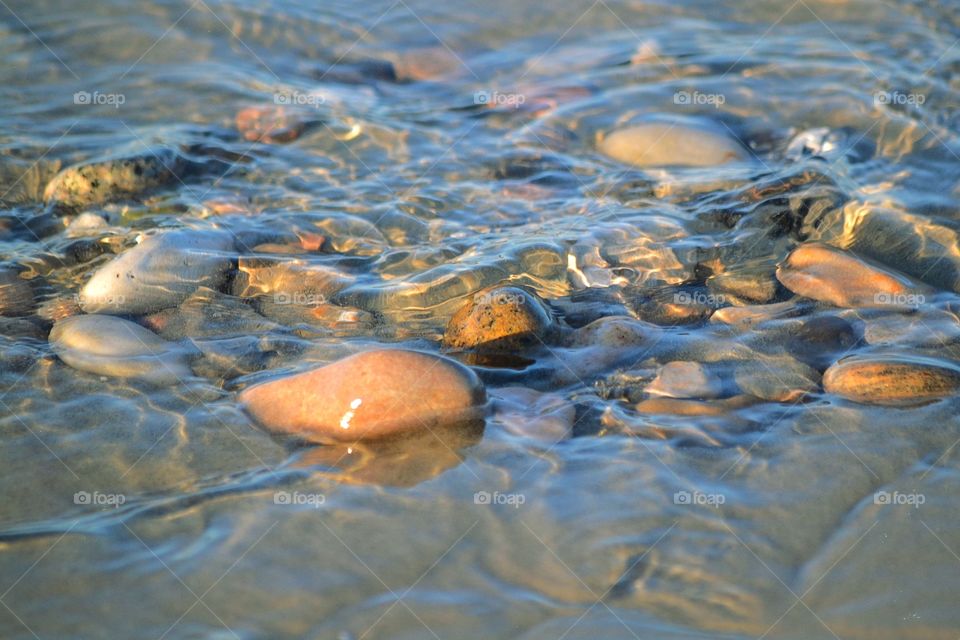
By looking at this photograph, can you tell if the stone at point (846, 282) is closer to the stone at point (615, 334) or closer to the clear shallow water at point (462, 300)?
the clear shallow water at point (462, 300)

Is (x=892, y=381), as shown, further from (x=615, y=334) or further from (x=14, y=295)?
(x=14, y=295)

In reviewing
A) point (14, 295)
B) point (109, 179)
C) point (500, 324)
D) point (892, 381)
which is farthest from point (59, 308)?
point (892, 381)

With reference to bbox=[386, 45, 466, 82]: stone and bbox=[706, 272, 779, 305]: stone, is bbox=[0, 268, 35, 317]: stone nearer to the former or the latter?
bbox=[706, 272, 779, 305]: stone

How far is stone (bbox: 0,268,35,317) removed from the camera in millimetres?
4094

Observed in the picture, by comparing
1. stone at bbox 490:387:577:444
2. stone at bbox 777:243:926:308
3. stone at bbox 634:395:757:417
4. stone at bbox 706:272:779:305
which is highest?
stone at bbox 777:243:926:308

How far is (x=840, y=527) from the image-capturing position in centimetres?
288

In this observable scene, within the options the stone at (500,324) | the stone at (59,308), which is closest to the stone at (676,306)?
the stone at (500,324)

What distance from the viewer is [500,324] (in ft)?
12.5

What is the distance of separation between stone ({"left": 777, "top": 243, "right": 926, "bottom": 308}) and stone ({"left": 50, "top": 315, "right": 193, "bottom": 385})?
271cm

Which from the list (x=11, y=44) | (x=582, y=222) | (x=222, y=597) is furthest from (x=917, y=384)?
(x=11, y=44)

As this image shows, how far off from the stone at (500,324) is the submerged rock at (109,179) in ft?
7.83

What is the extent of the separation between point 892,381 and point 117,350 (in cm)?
301

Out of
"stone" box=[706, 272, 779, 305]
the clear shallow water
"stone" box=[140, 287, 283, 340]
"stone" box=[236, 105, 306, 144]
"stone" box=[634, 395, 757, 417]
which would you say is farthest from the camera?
"stone" box=[236, 105, 306, 144]

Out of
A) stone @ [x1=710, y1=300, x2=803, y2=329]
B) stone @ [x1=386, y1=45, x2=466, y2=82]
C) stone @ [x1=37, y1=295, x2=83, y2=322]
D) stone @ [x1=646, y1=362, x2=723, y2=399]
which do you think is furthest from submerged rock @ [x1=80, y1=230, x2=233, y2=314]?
stone @ [x1=386, y1=45, x2=466, y2=82]
